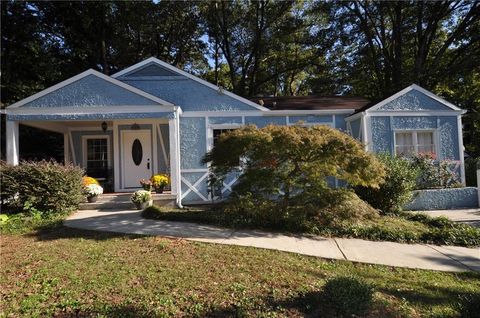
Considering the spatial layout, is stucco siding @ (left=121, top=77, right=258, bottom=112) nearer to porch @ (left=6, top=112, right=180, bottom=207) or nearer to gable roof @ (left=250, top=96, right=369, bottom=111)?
porch @ (left=6, top=112, right=180, bottom=207)

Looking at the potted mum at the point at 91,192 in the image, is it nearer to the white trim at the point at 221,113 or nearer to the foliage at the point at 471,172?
the white trim at the point at 221,113

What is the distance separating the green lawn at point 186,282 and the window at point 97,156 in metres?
8.55

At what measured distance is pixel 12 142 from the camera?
1172 cm

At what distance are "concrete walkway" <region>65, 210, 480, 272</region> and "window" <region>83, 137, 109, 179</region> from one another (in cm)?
639

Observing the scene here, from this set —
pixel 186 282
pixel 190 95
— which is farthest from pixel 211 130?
pixel 186 282

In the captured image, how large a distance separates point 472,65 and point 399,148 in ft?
42.7

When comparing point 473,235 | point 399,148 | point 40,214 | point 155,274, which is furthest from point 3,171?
point 399,148

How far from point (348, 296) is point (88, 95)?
1040 cm

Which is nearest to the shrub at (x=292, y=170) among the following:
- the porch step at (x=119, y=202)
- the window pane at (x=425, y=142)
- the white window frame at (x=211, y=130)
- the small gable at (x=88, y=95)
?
the porch step at (x=119, y=202)

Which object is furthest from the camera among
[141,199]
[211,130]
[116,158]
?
[116,158]

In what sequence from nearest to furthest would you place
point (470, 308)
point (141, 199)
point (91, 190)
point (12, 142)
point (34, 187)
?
point (470, 308), point (34, 187), point (141, 199), point (12, 142), point (91, 190)

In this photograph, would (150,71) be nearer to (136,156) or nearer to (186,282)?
(136,156)

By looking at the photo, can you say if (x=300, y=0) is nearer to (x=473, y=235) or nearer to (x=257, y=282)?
(x=473, y=235)

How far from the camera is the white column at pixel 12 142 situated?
11.5 meters
